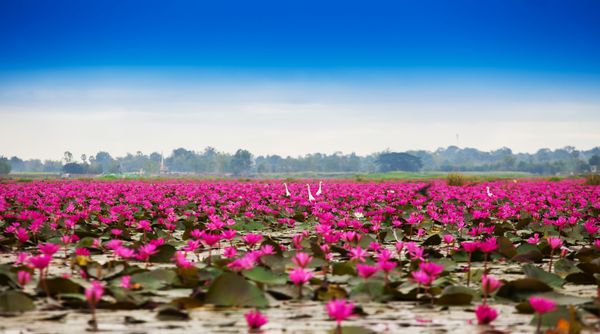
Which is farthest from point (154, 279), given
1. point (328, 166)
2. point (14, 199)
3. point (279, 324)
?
point (328, 166)

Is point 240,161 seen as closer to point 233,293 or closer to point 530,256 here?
point 530,256

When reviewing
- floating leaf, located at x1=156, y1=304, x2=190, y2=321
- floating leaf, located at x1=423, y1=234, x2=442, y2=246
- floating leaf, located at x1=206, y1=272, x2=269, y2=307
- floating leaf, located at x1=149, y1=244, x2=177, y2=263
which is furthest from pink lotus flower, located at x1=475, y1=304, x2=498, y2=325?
floating leaf, located at x1=423, y1=234, x2=442, y2=246

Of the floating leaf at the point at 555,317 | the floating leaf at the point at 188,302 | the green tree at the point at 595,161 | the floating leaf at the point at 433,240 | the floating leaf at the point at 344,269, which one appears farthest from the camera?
the green tree at the point at 595,161

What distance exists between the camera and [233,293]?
353cm

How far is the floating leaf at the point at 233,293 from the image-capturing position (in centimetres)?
353

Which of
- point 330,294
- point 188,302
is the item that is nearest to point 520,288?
point 330,294

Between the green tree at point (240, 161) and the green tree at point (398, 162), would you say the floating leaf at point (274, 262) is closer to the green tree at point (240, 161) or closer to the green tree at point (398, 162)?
the green tree at point (398, 162)

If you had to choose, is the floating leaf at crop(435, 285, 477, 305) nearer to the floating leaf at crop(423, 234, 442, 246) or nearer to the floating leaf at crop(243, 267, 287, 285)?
the floating leaf at crop(243, 267, 287, 285)

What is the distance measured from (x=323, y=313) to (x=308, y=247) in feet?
7.75

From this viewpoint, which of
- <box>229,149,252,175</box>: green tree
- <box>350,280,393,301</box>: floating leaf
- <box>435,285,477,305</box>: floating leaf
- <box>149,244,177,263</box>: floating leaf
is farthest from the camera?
<box>229,149,252,175</box>: green tree

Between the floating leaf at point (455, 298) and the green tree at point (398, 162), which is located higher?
the green tree at point (398, 162)

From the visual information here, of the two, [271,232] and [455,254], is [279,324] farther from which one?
[271,232]

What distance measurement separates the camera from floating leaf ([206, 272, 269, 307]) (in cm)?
353

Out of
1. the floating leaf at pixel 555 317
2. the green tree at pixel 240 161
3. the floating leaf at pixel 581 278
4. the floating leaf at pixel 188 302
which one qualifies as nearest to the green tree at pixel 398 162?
the green tree at pixel 240 161
